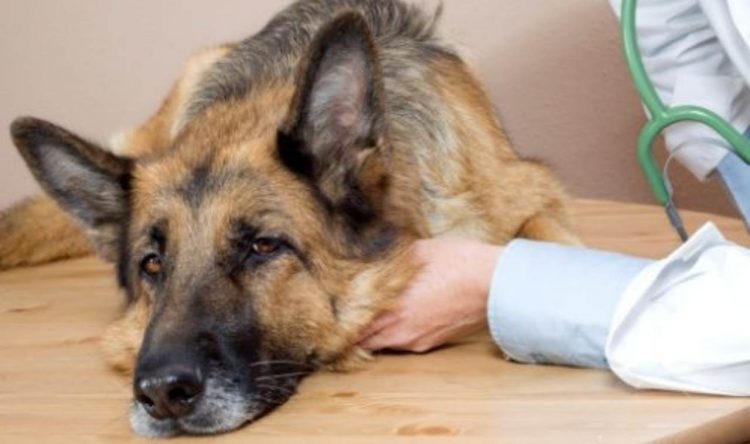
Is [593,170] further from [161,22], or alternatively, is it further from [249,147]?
[249,147]

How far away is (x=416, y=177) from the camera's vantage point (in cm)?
198

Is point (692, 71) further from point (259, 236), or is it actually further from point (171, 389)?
point (171, 389)

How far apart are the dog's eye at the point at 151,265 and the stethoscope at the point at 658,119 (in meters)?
0.76

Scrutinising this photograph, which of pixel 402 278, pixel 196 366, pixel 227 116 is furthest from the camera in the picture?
pixel 227 116

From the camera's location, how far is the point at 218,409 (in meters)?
1.57

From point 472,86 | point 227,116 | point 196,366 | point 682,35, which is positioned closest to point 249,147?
point 227,116

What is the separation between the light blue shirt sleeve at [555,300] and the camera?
1.69 metres

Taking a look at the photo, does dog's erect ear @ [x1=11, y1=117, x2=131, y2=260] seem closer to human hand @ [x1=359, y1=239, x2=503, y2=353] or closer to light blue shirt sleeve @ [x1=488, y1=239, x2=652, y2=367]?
human hand @ [x1=359, y1=239, x2=503, y2=353]

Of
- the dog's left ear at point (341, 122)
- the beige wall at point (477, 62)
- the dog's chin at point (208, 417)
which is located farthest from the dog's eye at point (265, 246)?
the beige wall at point (477, 62)

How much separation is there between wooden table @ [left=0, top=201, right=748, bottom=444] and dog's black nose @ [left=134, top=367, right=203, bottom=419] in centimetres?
6

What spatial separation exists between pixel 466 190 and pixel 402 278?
0.97ft

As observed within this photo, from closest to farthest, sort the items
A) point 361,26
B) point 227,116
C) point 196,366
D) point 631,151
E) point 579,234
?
point 196,366 < point 361,26 < point 227,116 < point 579,234 < point 631,151

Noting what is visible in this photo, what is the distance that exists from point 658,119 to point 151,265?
795mm

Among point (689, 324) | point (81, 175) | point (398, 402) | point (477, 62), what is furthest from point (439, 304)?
point (477, 62)
